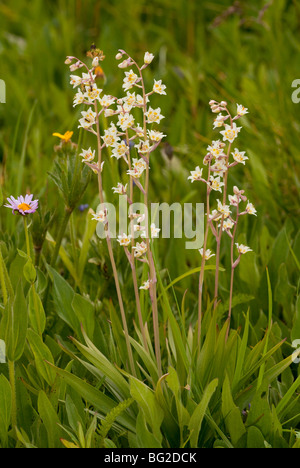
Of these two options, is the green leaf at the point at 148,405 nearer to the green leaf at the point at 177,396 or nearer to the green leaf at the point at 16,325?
the green leaf at the point at 177,396

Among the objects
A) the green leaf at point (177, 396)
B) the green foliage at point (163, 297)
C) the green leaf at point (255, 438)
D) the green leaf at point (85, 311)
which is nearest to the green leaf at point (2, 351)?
the green foliage at point (163, 297)

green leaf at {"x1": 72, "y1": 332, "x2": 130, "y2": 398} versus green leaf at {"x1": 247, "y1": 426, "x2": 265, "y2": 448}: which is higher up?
green leaf at {"x1": 72, "y1": 332, "x2": 130, "y2": 398}

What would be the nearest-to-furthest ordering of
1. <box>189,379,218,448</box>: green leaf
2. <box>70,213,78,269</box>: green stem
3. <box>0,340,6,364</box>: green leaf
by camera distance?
1. <box>189,379,218,448</box>: green leaf
2. <box>0,340,6,364</box>: green leaf
3. <box>70,213,78,269</box>: green stem

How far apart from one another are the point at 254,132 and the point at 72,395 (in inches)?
47.2

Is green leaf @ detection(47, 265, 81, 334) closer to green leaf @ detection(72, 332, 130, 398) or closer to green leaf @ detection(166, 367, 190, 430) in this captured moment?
green leaf @ detection(72, 332, 130, 398)

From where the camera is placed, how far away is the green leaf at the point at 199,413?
0.83 metres

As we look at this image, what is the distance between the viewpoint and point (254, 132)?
6.33 feet

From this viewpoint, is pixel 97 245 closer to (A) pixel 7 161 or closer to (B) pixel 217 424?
(B) pixel 217 424

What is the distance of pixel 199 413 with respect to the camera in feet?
2.76

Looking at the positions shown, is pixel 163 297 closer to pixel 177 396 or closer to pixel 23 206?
pixel 177 396

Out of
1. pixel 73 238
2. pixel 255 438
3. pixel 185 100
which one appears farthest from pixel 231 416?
pixel 185 100

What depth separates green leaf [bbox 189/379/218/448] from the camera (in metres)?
0.83

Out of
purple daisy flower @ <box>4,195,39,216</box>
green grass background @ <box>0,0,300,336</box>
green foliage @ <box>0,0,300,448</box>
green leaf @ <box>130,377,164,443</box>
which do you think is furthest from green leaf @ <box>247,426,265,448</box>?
purple daisy flower @ <box>4,195,39,216</box>
